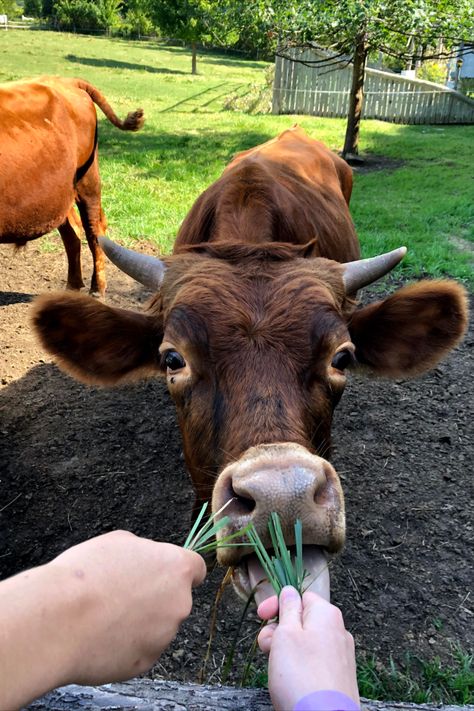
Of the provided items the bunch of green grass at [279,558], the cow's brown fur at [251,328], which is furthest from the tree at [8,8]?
the bunch of green grass at [279,558]

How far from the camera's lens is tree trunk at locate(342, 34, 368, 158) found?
441 inches

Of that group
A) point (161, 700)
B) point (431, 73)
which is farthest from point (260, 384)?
point (431, 73)

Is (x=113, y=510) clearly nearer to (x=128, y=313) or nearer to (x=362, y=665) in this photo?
(x=128, y=313)

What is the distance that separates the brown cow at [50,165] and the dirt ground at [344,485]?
1.08m

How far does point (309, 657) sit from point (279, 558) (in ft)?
1.81

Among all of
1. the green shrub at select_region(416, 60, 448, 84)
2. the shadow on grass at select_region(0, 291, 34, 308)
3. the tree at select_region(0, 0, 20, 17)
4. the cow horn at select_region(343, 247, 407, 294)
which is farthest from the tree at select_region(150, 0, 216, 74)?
the cow horn at select_region(343, 247, 407, 294)

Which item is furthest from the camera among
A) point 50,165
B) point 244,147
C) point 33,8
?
point 33,8

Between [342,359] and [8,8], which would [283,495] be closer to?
[342,359]

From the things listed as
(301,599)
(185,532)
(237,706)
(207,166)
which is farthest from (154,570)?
(207,166)

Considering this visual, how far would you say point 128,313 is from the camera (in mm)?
2699

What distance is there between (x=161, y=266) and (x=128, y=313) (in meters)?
0.28

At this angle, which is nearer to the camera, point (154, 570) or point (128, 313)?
point (154, 570)

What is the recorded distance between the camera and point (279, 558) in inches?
60.3

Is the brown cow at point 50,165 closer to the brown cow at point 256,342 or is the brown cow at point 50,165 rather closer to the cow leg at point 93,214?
the cow leg at point 93,214
